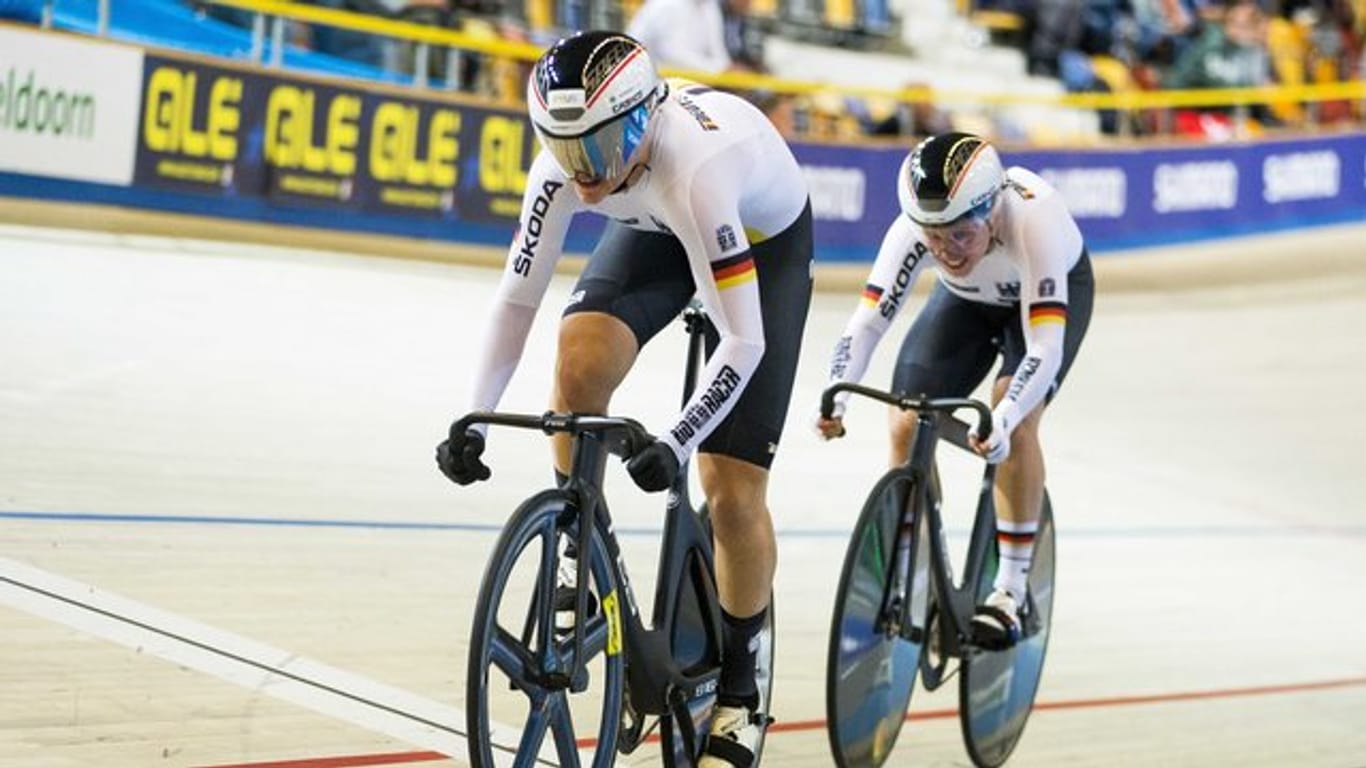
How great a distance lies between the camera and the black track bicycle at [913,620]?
4.33 meters

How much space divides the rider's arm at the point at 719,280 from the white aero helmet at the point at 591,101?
0.16 meters

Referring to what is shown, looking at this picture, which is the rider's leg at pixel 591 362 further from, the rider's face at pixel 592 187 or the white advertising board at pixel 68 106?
the white advertising board at pixel 68 106

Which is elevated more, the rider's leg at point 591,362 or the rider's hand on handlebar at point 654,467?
the rider's leg at point 591,362

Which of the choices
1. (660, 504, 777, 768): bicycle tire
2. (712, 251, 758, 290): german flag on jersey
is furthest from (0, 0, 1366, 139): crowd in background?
(712, 251, 758, 290): german flag on jersey

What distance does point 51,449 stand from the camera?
6.08m

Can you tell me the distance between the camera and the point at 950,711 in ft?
17.3

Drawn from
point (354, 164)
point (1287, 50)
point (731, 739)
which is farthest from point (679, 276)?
point (1287, 50)

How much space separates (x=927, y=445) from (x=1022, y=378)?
0.24 metres

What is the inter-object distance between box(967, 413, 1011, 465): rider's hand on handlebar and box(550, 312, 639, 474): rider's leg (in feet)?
3.14

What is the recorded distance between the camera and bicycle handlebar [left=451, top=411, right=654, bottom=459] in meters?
3.22

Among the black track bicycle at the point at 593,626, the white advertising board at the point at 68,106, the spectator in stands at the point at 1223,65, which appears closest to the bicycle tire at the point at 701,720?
the black track bicycle at the point at 593,626

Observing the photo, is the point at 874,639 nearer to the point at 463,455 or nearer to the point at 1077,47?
the point at 463,455

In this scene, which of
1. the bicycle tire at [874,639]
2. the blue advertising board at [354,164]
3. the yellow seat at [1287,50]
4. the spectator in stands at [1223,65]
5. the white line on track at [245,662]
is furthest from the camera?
the yellow seat at [1287,50]

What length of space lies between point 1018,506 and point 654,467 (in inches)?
67.1
